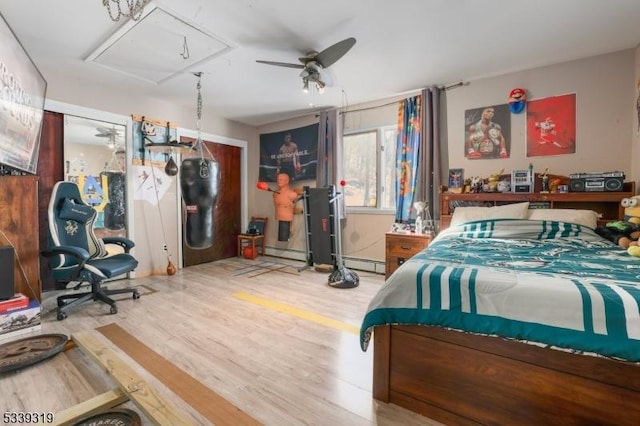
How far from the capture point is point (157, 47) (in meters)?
2.65

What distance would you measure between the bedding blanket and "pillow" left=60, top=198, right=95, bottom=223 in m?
3.03

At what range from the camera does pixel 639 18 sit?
2.24m

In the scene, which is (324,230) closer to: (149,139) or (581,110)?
(149,139)

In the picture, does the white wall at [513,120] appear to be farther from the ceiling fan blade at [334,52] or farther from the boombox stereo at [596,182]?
the ceiling fan blade at [334,52]

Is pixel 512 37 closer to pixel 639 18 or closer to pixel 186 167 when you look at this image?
pixel 639 18

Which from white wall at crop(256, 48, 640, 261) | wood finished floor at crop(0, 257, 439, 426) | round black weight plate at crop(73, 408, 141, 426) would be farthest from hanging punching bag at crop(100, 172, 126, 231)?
white wall at crop(256, 48, 640, 261)

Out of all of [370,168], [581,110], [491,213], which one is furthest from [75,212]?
[581,110]

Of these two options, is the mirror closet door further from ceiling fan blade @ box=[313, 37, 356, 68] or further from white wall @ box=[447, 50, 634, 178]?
white wall @ box=[447, 50, 634, 178]

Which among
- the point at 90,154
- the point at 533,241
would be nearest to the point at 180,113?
the point at 90,154

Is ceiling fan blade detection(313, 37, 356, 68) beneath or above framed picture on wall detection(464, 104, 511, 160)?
above

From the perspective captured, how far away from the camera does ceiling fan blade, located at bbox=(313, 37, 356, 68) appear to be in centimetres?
218

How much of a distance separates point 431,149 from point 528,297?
9.04 ft

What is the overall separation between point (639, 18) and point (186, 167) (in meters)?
4.18

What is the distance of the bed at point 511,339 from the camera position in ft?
3.50
